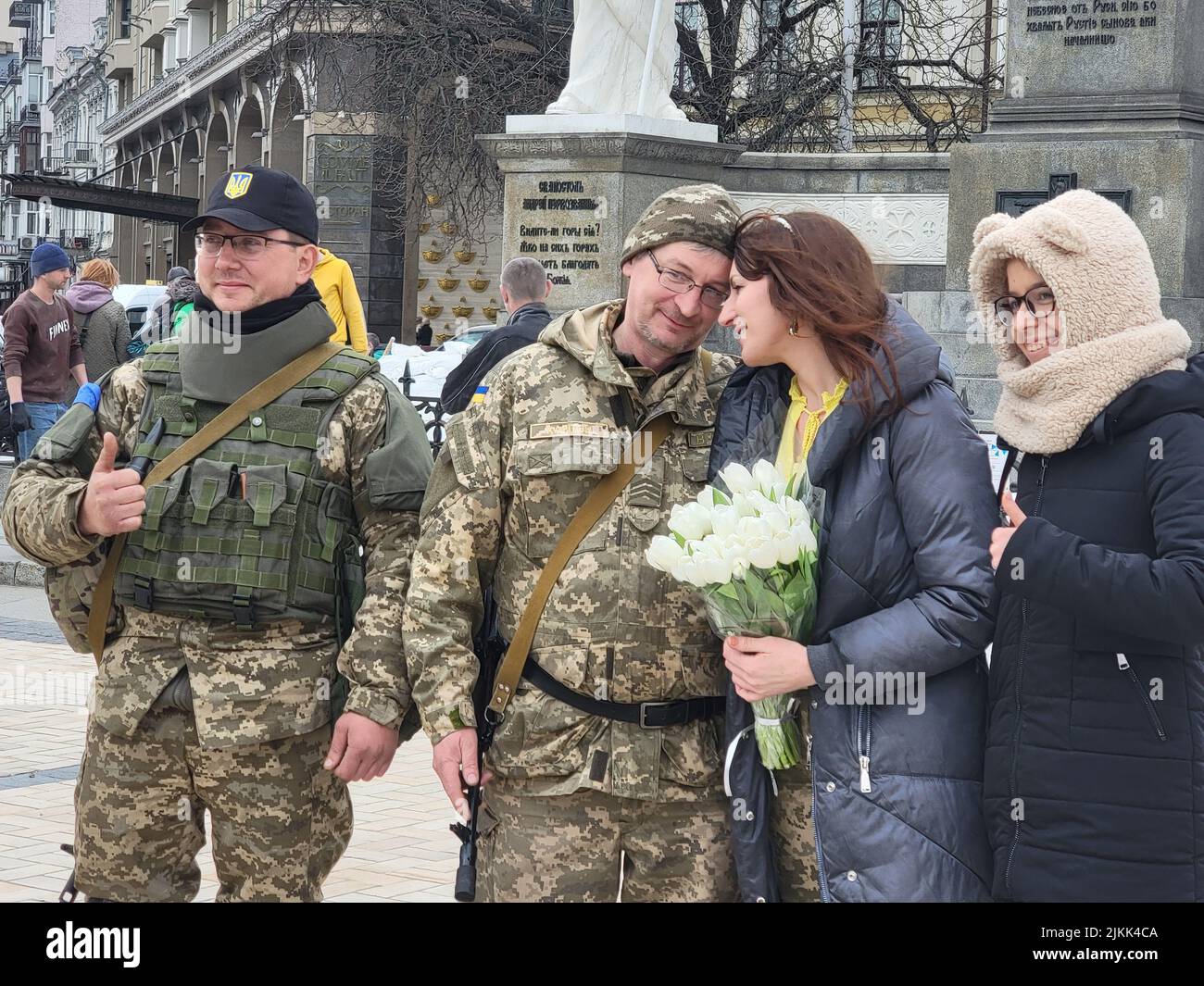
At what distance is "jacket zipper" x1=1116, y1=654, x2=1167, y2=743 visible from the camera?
10.4 ft

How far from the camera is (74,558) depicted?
3.97 m

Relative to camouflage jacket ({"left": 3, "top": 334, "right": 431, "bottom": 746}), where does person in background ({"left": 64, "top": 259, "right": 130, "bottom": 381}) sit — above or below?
above

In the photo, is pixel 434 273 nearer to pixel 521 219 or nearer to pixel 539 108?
pixel 539 108

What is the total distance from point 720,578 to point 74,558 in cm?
158

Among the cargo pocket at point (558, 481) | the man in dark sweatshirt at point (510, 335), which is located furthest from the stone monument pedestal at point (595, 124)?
the cargo pocket at point (558, 481)

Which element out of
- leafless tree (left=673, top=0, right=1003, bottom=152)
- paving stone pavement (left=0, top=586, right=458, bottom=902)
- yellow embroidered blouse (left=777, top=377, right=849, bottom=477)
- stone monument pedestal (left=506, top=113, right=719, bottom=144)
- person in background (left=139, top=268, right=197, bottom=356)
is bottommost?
paving stone pavement (left=0, top=586, right=458, bottom=902)

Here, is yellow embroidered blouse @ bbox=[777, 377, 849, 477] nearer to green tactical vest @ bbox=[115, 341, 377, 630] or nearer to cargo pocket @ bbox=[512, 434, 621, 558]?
cargo pocket @ bbox=[512, 434, 621, 558]

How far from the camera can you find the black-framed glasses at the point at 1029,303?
11.1 ft

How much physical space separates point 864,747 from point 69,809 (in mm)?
4509

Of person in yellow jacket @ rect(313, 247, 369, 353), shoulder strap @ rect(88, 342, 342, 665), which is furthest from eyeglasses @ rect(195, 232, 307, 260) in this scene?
person in yellow jacket @ rect(313, 247, 369, 353)

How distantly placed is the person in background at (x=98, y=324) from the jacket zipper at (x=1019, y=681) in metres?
12.8

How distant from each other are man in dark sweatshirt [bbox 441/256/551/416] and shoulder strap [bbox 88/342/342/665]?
507cm

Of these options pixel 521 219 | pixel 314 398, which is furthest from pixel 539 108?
pixel 314 398

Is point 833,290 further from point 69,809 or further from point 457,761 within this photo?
point 69,809
